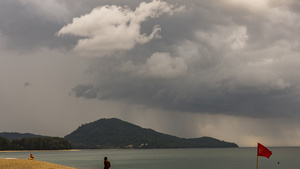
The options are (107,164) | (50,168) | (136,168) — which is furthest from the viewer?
(136,168)

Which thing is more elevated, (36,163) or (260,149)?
(260,149)

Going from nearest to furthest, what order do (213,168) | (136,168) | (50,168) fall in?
(50,168), (136,168), (213,168)

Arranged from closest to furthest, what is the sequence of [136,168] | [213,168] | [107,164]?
[107,164] → [136,168] → [213,168]

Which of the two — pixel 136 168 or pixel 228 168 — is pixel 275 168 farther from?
pixel 136 168

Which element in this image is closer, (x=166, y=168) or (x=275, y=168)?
(x=166, y=168)

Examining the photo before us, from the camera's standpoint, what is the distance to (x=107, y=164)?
49625 mm

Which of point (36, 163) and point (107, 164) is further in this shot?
point (36, 163)

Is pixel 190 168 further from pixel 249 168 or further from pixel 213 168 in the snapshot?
pixel 249 168

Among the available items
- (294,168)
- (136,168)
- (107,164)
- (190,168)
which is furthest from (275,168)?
(107,164)

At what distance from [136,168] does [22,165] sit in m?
75.6

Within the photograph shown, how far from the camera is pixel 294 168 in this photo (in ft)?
498

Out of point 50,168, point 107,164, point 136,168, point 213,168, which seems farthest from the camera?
point 213,168

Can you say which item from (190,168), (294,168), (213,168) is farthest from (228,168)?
(294,168)

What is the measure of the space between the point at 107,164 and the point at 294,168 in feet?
404
